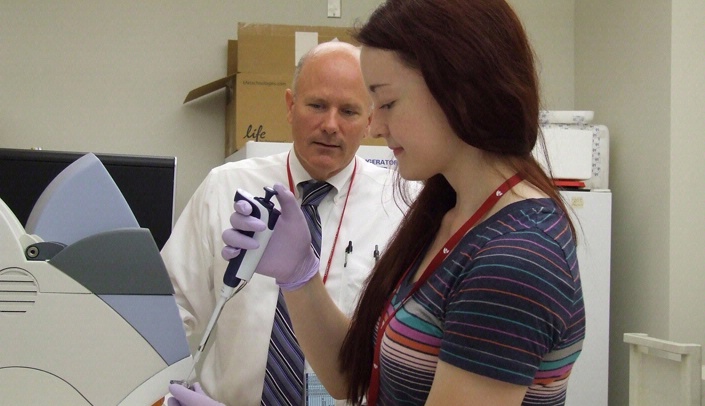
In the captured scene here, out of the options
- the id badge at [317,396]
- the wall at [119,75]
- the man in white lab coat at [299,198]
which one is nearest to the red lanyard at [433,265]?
the id badge at [317,396]

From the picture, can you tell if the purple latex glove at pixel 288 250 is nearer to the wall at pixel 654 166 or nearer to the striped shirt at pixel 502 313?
the striped shirt at pixel 502 313

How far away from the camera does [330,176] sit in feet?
6.04

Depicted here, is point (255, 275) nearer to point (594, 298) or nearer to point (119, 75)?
point (594, 298)

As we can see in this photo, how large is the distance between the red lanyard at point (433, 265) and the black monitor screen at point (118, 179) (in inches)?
23.5

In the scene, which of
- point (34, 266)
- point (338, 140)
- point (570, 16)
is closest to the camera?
point (34, 266)

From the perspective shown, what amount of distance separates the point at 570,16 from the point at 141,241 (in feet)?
11.2

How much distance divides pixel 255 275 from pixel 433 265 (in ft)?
2.67

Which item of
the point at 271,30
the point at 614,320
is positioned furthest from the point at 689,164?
the point at 271,30

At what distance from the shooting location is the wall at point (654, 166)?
2920 millimetres

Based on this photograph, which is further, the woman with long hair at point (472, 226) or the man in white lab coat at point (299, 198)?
the man in white lab coat at point (299, 198)

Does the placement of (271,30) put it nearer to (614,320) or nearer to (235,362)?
(235,362)

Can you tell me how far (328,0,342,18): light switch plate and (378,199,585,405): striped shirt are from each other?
108 inches

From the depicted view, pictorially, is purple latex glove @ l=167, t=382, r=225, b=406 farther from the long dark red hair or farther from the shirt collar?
the shirt collar

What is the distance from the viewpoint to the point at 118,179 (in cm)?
140
